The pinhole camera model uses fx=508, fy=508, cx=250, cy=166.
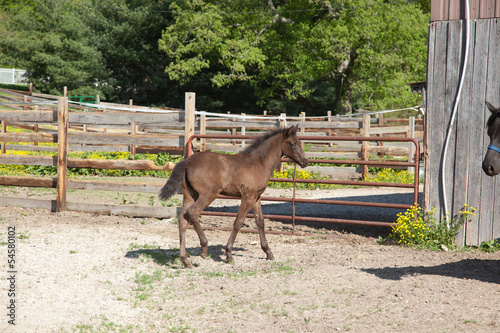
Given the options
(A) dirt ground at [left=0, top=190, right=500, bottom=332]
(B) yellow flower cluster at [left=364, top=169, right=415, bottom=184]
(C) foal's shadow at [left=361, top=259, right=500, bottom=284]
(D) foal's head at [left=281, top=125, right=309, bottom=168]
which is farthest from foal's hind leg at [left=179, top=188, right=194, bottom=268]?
(B) yellow flower cluster at [left=364, top=169, right=415, bottom=184]

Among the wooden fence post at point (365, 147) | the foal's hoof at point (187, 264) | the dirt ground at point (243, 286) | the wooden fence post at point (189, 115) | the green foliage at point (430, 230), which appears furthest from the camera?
the wooden fence post at point (365, 147)

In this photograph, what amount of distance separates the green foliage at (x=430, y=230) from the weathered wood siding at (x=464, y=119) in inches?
4.5

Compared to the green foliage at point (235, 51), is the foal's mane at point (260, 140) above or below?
below

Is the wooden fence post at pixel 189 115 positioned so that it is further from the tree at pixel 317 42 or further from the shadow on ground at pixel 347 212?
the tree at pixel 317 42

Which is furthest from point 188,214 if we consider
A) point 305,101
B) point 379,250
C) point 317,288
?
→ point 305,101

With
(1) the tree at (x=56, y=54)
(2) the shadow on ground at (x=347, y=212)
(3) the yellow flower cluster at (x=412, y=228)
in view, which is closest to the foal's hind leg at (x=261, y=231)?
(3) the yellow flower cluster at (x=412, y=228)

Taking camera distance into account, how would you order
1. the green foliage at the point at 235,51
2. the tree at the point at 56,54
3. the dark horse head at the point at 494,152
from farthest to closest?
1. the tree at the point at 56,54
2. the green foliage at the point at 235,51
3. the dark horse head at the point at 494,152

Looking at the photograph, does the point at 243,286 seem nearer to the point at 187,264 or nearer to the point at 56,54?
the point at 187,264

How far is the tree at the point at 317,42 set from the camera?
27.3 meters

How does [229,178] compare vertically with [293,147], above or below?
below

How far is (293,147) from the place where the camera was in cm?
679

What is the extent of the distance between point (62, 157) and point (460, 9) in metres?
7.03

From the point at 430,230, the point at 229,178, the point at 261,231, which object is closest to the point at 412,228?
the point at 430,230

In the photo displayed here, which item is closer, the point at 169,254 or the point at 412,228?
the point at 169,254
